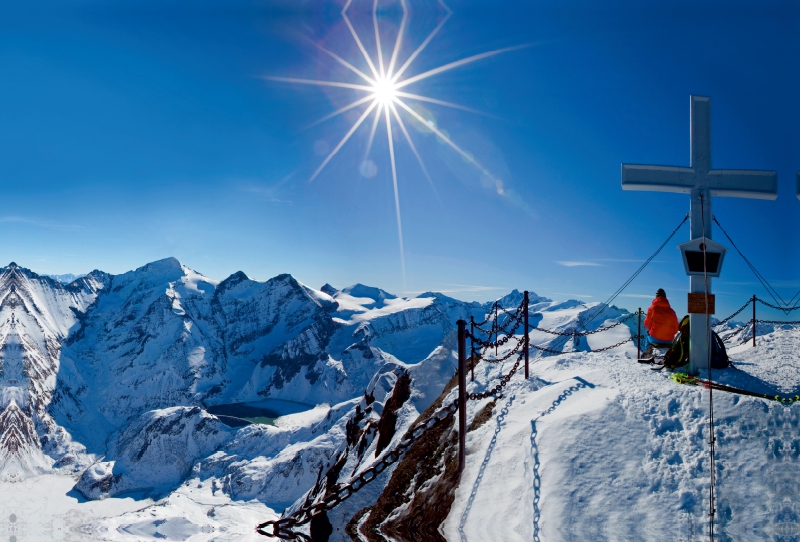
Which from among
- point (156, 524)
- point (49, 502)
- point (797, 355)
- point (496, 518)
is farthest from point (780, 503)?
point (49, 502)

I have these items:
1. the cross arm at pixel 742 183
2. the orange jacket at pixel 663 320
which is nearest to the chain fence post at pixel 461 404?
the orange jacket at pixel 663 320

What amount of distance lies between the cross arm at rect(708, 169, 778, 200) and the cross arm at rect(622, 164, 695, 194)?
0.44m

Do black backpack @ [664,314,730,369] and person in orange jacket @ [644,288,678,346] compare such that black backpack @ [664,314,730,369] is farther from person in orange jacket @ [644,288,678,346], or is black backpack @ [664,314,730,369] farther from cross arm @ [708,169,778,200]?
cross arm @ [708,169,778,200]

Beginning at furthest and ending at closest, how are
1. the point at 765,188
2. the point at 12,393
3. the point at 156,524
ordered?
the point at 12,393 < the point at 156,524 < the point at 765,188

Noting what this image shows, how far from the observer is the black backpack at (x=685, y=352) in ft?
27.9

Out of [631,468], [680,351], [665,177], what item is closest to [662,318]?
[680,351]

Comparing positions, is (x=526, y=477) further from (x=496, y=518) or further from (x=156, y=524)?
(x=156, y=524)

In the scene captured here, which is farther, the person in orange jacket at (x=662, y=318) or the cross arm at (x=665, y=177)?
the person in orange jacket at (x=662, y=318)

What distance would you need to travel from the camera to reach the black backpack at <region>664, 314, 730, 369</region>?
8.52 m

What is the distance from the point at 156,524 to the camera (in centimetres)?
8075

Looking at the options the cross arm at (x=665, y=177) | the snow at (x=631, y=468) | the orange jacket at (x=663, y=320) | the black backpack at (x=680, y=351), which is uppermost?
the cross arm at (x=665, y=177)

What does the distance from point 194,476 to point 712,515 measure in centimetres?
14478

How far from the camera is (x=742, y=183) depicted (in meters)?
8.70

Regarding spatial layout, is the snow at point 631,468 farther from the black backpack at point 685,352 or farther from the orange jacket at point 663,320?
the orange jacket at point 663,320
